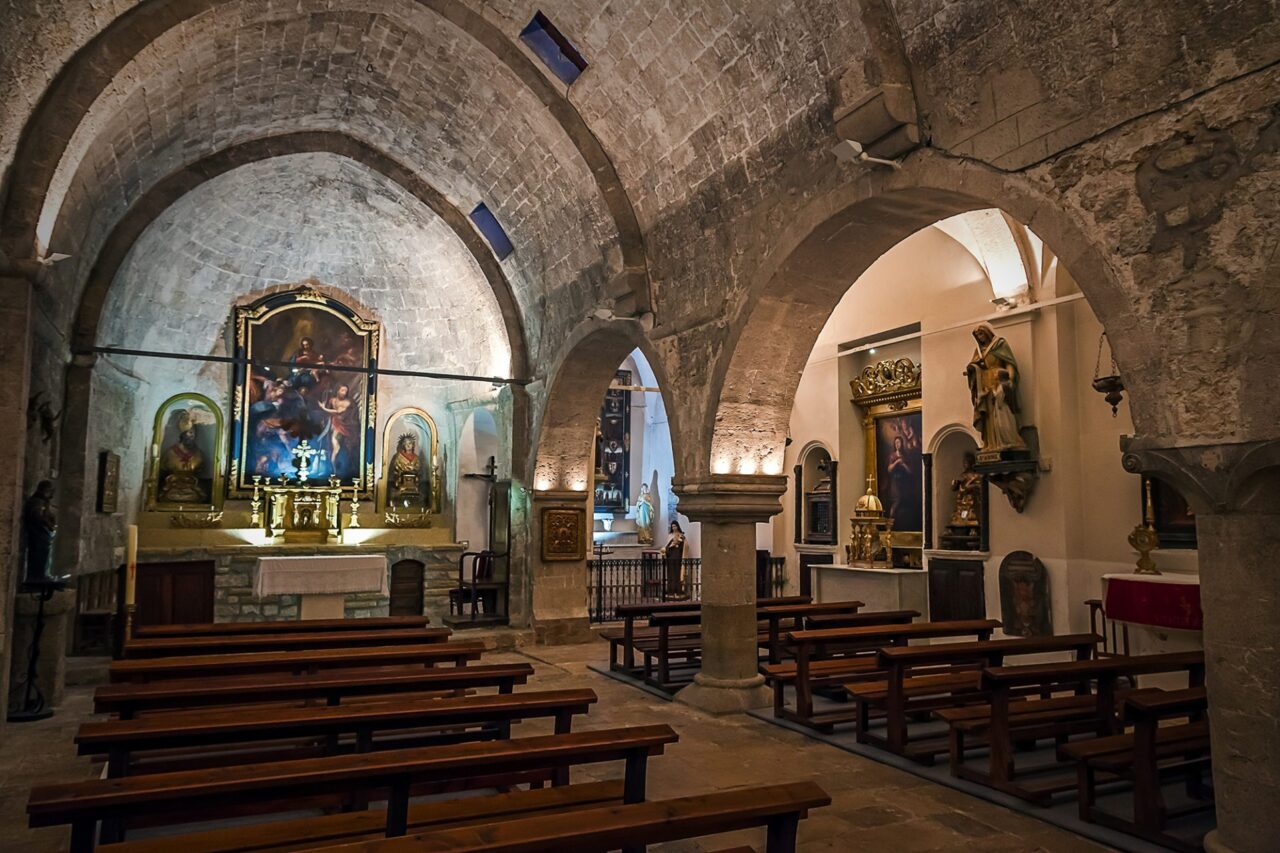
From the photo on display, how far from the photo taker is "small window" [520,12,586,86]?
8.05 m

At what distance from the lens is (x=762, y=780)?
5359 millimetres

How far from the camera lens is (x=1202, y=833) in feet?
14.1

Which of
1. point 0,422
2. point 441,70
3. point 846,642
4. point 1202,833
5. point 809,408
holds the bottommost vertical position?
point 1202,833

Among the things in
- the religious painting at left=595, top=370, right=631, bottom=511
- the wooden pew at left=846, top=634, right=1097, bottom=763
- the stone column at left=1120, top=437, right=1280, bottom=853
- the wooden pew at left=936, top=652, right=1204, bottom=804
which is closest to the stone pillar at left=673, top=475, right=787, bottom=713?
the wooden pew at left=846, top=634, right=1097, bottom=763

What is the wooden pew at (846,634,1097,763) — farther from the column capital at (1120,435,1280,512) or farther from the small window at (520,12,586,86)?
the small window at (520,12,586,86)

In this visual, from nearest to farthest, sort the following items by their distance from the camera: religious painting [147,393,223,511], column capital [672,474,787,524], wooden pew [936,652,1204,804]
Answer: wooden pew [936,652,1204,804] < column capital [672,474,787,524] < religious painting [147,393,223,511]

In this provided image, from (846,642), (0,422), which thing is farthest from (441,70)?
(846,642)

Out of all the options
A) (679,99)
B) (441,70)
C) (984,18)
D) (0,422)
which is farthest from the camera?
(441,70)

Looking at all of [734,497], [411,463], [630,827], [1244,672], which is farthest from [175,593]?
[1244,672]

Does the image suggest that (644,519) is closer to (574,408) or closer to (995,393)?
(574,408)

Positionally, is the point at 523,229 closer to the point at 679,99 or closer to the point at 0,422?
the point at 679,99

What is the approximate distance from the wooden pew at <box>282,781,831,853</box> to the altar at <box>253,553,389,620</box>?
7880mm

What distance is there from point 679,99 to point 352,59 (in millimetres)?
3920

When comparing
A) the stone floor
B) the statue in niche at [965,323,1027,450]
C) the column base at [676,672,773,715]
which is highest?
the statue in niche at [965,323,1027,450]
